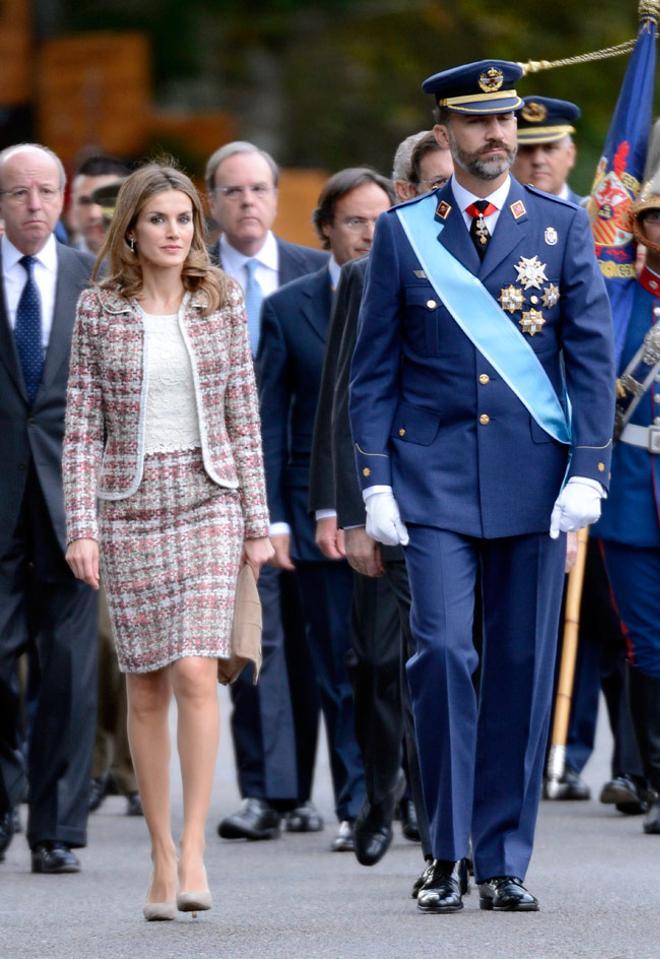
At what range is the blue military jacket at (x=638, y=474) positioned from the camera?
10.1m

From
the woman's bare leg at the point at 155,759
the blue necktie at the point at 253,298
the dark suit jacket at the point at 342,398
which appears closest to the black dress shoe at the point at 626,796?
the dark suit jacket at the point at 342,398

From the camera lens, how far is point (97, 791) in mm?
11812

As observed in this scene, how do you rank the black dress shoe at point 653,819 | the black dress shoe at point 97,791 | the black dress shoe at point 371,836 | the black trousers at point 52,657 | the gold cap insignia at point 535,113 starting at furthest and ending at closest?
the gold cap insignia at point 535,113
the black dress shoe at point 97,791
the black dress shoe at point 653,819
the black trousers at point 52,657
the black dress shoe at point 371,836

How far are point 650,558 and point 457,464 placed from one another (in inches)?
87.7

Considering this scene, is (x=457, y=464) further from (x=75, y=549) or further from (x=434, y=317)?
(x=75, y=549)

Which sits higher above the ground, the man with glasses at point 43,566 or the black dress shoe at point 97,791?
the man with glasses at point 43,566

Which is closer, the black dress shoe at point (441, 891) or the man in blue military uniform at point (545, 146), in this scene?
the black dress shoe at point (441, 891)

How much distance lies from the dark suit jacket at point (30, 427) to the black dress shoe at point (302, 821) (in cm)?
167

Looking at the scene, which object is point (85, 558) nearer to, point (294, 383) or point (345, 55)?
point (294, 383)

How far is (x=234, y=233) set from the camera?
36.9 ft

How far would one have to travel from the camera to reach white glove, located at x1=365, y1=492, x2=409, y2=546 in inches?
320

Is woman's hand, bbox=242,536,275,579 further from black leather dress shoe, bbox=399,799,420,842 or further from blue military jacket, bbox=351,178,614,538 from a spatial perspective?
black leather dress shoe, bbox=399,799,420,842

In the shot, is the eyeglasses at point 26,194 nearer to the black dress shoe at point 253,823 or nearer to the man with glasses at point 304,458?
the man with glasses at point 304,458

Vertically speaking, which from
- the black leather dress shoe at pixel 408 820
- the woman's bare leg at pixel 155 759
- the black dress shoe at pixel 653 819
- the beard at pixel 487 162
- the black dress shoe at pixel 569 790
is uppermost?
the beard at pixel 487 162
